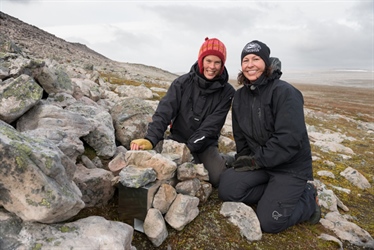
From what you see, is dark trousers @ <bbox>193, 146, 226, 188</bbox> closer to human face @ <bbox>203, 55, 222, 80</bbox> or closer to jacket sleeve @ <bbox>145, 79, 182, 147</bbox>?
jacket sleeve @ <bbox>145, 79, 182, 147</bbox>

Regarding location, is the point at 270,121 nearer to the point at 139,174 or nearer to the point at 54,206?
the point at 139,174

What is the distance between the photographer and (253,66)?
6.23m

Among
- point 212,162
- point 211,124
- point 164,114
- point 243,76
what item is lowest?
point 212,162

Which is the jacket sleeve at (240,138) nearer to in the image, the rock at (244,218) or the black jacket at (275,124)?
the black jacket at (275,124)

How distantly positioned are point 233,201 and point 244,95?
2562 mm

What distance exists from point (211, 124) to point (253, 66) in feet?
6.07

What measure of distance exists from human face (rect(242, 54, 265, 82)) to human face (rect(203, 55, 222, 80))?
691 millimetres

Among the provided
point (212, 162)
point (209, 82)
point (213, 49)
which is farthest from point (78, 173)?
point (213, 49)

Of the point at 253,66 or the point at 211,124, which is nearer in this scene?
the point at 253,66

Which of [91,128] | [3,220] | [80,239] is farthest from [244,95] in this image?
[3,220]

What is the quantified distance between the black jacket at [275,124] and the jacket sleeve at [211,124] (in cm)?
49

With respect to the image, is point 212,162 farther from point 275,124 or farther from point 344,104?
point 344,104

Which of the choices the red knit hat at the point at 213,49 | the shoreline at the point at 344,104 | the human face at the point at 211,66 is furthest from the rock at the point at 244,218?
the shoreline at the point at 344,104

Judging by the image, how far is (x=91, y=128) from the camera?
6.37m
